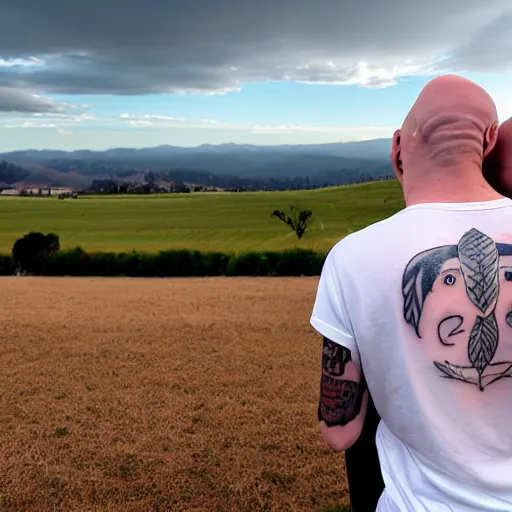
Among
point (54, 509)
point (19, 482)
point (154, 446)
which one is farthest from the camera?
point (154, 446)

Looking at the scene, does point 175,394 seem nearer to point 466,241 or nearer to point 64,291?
point 466,241

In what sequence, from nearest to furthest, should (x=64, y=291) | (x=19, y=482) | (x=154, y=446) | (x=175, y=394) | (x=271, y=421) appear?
(x=19, y=482) → (x=154, y=446) → (x=271, y=421) → (x=175, y=394) → (x=64, y=291)

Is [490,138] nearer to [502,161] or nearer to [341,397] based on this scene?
[502,161]

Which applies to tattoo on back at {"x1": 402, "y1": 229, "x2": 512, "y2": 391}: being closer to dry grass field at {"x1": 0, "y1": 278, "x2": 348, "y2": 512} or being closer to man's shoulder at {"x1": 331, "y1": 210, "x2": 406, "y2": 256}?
man's shoulder at {"x1": 331, "y1": 210, "x2": 406, "y2": 256}

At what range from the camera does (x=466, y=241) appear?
1.27 metres

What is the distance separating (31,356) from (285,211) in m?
31.3

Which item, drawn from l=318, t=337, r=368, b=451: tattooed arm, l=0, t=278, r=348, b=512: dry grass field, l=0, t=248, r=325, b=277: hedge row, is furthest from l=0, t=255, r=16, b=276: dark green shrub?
l=318, t=337, r=368, b=451: tattooed arm

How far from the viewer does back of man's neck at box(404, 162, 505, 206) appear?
1286mm

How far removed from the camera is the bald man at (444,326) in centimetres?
125

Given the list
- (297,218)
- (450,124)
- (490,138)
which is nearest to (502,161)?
(490,138)

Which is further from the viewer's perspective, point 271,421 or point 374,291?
point 271,421

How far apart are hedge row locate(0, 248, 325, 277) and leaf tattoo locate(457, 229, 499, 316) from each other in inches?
754

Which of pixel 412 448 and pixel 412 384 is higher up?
pixel 412 384

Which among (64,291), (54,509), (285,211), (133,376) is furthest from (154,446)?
(285,211)
